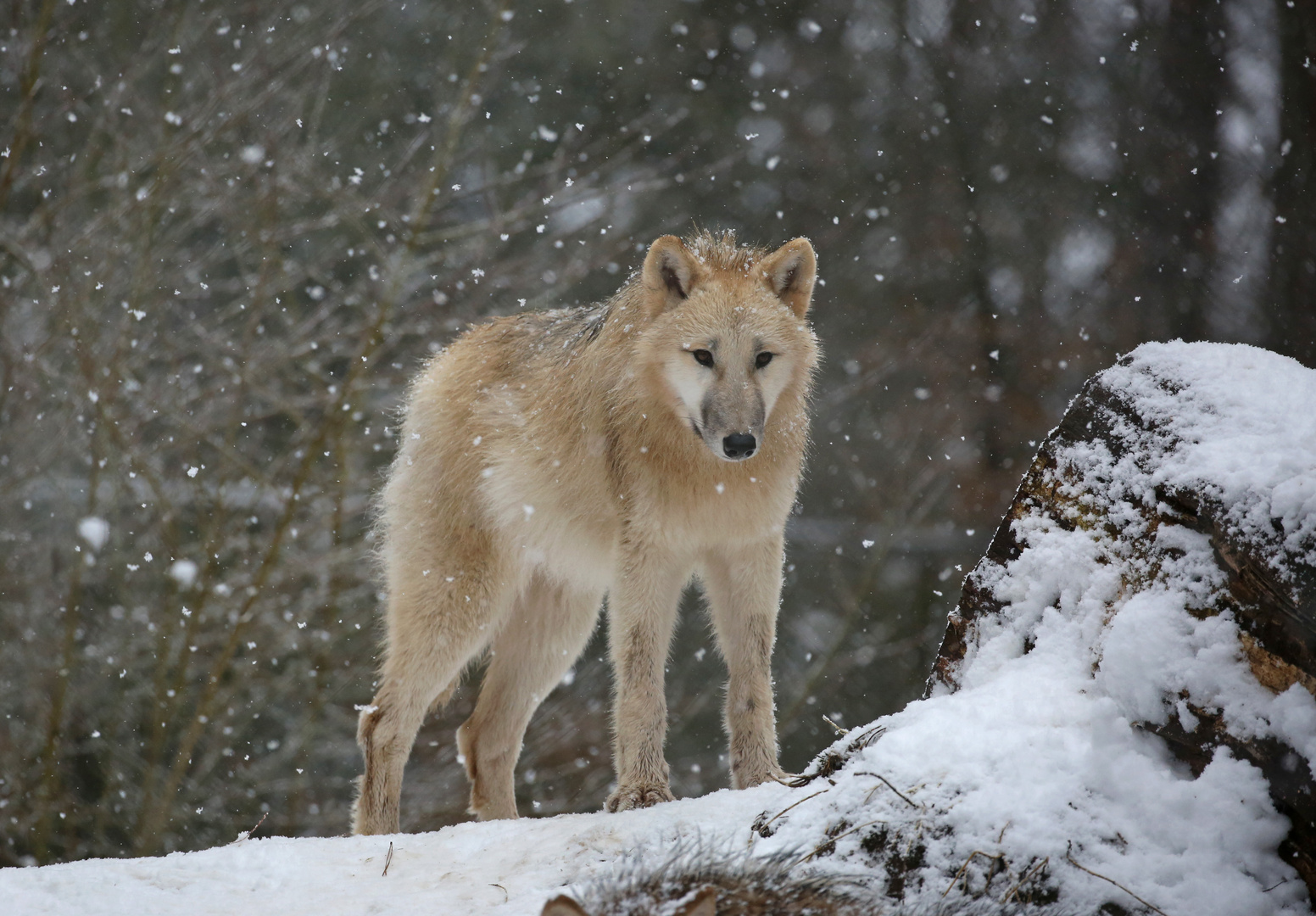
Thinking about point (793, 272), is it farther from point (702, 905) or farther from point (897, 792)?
point (702, 905)

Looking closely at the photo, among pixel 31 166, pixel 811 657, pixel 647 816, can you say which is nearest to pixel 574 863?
pixel 647 816

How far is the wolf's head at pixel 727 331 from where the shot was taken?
4.23 m

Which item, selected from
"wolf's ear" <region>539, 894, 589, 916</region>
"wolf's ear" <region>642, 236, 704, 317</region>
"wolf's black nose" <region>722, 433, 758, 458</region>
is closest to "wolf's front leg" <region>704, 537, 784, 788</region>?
"wolf's black nose" <region>722, 433, 758, 458</region>

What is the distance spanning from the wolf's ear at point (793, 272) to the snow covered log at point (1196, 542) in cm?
166

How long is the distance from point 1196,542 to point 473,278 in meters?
7.27

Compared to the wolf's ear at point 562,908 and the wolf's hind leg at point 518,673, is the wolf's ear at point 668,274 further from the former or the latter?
the wolf's ear at point 562,908

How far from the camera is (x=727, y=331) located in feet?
14.3

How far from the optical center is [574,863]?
280 centimetres

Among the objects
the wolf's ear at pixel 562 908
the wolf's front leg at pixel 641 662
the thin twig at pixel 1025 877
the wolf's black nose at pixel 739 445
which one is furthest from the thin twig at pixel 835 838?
the wolf's black nose at pixel 739 445

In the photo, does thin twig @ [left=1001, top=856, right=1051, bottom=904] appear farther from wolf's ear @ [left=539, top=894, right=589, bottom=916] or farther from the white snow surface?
wolf's ear @ [left=539, top=894, right=589, bottom=916]

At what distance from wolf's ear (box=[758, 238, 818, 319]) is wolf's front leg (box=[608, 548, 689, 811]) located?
127cm

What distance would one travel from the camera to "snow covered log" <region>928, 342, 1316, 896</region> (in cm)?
224

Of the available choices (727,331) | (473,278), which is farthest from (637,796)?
(473,278)

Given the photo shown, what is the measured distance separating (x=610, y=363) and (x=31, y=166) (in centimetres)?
598
